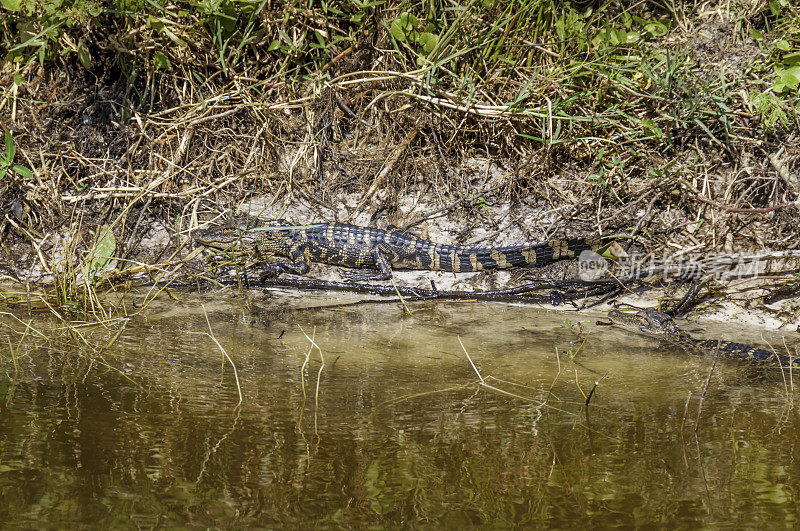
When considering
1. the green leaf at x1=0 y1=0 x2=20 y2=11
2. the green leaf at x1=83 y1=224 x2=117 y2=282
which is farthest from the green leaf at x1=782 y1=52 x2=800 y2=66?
the green leaf at x1=0 y1=0 x2=20 y2=11

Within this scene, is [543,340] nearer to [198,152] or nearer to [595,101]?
[595,101]

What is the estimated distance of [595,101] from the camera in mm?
4758

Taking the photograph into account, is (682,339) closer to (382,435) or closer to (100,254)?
(382,435)

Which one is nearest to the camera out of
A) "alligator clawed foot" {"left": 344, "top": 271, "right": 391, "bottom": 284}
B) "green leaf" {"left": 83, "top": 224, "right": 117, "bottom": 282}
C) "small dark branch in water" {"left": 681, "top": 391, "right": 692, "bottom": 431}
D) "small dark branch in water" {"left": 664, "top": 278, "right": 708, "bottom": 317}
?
"small dark branch in water" {"left": 681, "top": 391, "right": 692, "bottom": 431}

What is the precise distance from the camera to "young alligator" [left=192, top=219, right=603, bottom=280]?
14.5ft

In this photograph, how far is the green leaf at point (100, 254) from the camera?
369 cm

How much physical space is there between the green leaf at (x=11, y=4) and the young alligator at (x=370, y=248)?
2.09 m

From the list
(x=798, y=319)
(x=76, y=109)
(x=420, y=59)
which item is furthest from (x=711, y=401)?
(x=76, y=109)

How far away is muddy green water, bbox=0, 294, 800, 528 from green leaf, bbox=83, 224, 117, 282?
42cm

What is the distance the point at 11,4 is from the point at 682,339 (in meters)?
5.18

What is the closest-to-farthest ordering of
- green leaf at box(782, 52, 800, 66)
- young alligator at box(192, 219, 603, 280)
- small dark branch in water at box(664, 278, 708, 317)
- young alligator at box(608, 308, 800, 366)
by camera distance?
young alligator at box(608, 308, 800, 366)
small dark branch in water at box(664, 278, 708, 317)
young alligator at box(192, 219, 603, 280)
green leaf at box(782, 52, 800, 66)

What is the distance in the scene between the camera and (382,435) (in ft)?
7.28

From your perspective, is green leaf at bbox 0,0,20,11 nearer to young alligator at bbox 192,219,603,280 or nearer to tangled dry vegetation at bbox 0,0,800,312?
tangled dry vegetation at bbox 0,0,800,312

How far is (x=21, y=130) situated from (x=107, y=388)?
3.37m
